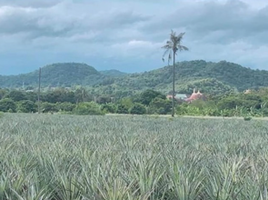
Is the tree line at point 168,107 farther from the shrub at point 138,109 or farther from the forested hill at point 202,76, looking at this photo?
the forested hill at point 202,76

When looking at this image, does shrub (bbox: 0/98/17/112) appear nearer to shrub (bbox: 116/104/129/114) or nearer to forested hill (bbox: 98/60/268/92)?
shrub (bbox: 116/104/129/114)

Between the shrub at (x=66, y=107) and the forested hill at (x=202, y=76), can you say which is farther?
the forested hill at (x=202, y=76)

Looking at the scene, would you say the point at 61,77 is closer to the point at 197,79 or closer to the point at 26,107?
the point at 197,79

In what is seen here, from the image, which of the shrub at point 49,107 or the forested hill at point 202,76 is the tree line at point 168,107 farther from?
the forested hill at point 202,76

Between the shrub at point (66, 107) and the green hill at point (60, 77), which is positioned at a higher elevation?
the green hill at point (60, 77)

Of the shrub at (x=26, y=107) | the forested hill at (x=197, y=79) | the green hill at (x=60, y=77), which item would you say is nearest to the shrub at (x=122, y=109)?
the shrub at (x=26, y=107)

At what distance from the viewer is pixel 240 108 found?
55.8 m

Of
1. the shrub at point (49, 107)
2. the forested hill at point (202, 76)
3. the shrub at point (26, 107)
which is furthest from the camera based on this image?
the forested hill at point (202, 76)

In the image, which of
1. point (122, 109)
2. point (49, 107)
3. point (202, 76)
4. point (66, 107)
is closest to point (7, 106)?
point (49, 107)

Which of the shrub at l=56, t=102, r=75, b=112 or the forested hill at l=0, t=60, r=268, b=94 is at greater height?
the forested hill at l=0, t=60, r=268, b=94

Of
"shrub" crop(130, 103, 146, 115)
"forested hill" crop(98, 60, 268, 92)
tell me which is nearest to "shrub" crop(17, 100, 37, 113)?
"shrub" crop(130, 103, 146, 115)

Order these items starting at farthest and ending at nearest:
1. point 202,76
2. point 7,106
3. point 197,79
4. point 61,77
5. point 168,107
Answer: point 61,77 → point 202,76 → point 197,79 → point 7,106 → point 168,107

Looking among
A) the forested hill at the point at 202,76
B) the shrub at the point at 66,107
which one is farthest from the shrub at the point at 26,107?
the forested hill at the point at 202,76

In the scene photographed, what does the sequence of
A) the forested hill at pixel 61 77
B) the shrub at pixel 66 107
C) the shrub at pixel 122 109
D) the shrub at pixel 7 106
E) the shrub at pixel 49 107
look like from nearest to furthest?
the shrub at pixel 122 109 < the shrub at pixel 7 106 < the shrub at pixel 66 107 < the shrub at pixel 49 107 < the forested hill at pixel 61 77
